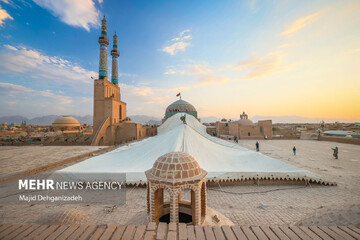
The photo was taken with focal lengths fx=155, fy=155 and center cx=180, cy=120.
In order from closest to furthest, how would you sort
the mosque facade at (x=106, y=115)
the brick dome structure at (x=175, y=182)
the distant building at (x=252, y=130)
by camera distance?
1. the brick dome structure at (x=175, y=182)
2. the mosque facade at (x=106, y=115)
3. the distant building at (x=252, y=130)

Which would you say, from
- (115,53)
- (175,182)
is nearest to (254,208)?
(175,182)

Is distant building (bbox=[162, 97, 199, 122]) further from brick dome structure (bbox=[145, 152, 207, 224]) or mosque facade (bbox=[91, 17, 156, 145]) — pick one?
brick dome structure (bbox=[145, 152, 207, 224])

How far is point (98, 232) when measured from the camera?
2359 mm

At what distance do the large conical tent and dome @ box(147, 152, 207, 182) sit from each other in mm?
3903

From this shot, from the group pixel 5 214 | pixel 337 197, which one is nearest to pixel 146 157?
pixel 5 214

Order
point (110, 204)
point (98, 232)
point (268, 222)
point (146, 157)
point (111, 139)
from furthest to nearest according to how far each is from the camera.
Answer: point (111, 139), point (146, 157), point (110, 204), point (268, 222), point (98, 232)

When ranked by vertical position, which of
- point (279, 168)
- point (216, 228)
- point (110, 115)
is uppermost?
point (110, 115)

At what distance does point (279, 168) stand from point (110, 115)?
2357 centimetres

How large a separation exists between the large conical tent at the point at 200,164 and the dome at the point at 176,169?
3.90 metres

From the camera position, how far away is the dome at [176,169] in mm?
3871

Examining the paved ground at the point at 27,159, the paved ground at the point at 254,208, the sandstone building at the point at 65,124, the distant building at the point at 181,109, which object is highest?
the distant building at the point at 181,109

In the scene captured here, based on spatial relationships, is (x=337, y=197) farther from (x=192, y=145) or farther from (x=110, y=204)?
(x=110, y=204)

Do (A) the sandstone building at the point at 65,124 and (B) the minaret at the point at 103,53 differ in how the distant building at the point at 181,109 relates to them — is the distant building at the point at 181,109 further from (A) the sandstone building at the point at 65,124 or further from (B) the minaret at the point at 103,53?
(A) the sandstone building at the point at 65,124

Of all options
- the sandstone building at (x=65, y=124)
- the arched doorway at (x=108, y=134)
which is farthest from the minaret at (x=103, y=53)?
the sandstone building at (x=65, y=124)
